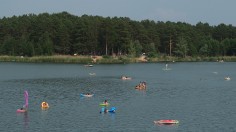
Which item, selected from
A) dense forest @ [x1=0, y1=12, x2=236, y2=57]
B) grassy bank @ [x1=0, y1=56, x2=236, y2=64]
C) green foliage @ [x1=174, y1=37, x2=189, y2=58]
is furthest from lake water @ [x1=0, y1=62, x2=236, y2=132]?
green foliage @ [x1=174, y1=37, x2=189, y2=58]

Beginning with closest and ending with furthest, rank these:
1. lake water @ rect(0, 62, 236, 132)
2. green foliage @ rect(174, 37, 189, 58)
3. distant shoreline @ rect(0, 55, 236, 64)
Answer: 1. lake water @ rect(0, 62, 236, 132)
2. distant shoreline @ rect(0, 55, 236, 64)
3. green foliage @ rect(174, 37, 189, 58)

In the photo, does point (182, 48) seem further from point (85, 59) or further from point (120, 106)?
point (120, 106)

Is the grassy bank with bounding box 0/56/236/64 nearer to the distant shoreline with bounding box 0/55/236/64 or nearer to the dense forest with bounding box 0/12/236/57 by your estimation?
the distant shoreline with bounding box 0/55/236/64

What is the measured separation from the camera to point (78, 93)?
7862 cm

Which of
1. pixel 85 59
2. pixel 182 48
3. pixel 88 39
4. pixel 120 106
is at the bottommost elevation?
pixel 120 106

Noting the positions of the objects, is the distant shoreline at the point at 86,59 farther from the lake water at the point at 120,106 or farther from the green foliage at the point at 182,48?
the lake water at the point at 120,106

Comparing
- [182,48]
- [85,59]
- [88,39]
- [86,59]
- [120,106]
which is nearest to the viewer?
[120,106]

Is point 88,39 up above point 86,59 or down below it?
above

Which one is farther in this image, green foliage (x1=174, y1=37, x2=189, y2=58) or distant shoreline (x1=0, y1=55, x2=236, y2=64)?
green foliage (x1=174, y1=37, x2=189, y2=58)

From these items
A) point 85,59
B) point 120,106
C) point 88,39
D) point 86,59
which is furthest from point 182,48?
point 120,106

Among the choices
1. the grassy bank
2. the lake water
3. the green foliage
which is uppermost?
the green foliage

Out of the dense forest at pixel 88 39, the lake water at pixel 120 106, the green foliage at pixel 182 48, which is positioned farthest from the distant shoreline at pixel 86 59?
the lake water at pixel 120 106

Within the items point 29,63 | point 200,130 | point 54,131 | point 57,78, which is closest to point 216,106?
point 200,130

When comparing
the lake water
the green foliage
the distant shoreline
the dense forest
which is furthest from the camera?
the green foliage
